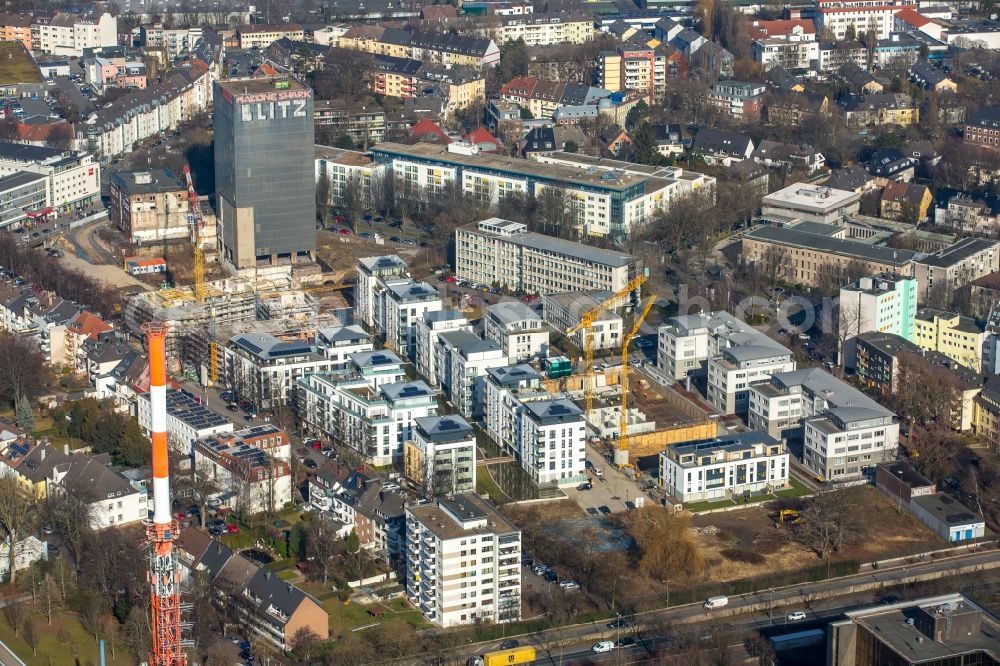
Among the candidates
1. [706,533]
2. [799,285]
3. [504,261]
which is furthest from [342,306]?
[706,533]

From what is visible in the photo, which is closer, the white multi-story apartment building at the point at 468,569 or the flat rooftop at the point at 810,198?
the white multi-story apartment building at the point at 468,569

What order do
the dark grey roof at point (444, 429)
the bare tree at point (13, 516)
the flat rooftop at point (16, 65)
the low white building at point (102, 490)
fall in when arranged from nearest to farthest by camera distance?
1. the bare tree at point (13, 516)
2. the low white building at point (102, 490)
3. the dark grey roof at point (444, 429)
4. the flat rooftop at point (16, 65)

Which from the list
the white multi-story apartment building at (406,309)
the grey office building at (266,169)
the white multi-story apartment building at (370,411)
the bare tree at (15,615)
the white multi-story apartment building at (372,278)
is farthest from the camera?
the grey office building at (266,169)

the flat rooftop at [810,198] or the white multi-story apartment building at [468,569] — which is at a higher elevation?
the flat rooftop at [810,198]

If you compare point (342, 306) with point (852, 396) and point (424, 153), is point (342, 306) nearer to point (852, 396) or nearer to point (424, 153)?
point (424, 153)

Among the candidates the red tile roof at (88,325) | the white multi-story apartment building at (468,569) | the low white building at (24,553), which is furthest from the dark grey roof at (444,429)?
the red tile roof at (88,325)

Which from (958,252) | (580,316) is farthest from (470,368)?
(958,252)

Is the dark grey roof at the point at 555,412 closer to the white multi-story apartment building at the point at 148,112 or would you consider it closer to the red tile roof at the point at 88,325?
the red tile roof at the point at 88,325
